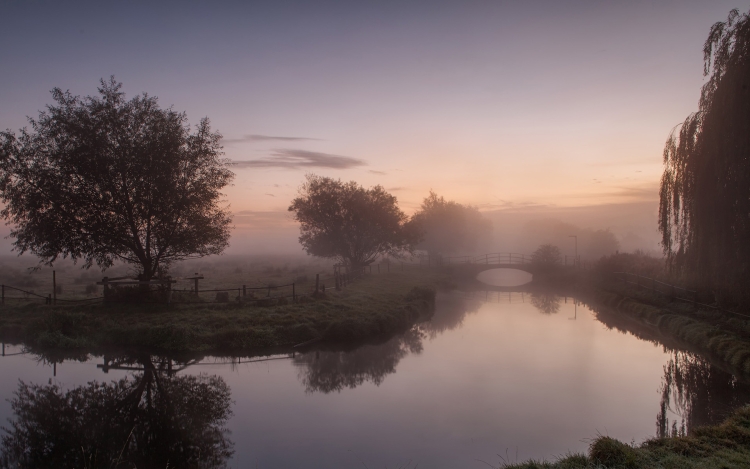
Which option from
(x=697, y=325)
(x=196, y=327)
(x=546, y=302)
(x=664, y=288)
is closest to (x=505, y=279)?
(x=546, y=302)

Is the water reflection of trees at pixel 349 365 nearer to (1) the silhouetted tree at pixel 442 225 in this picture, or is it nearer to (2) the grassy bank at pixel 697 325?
(2) the grassy bank at pixel 697 325

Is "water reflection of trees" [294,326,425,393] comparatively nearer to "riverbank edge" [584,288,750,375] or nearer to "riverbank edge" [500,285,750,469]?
"riverbank edge" [500,285,750,469]

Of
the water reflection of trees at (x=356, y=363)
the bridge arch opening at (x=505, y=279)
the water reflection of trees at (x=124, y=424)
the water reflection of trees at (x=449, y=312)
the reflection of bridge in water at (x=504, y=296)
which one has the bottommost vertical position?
the bridge arch opening at (x=505, y=279)

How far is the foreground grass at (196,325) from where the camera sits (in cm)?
1638

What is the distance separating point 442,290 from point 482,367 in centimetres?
2680

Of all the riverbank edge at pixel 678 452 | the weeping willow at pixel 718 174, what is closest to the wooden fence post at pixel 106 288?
the riverbank edge at pixel 678 452

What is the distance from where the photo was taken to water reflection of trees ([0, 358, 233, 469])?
28.1ft

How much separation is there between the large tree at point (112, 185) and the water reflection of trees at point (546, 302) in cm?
2182

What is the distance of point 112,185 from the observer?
20.4 metres

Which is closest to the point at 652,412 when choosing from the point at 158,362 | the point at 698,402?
the point at 698,402

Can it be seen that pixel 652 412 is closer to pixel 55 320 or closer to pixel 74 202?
pixel 55 320

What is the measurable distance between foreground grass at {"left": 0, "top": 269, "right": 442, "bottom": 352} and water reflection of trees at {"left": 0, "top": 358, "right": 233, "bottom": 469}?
2.97 m

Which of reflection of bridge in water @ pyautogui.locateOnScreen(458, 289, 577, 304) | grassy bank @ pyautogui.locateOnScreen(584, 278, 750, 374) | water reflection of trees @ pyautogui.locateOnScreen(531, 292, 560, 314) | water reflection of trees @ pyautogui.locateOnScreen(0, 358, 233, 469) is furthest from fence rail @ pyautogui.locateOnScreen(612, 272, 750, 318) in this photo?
water reflection of trees @ pyautogui.locateOnScreen(0, 358, 233, 469)

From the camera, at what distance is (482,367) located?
15.7 meters
